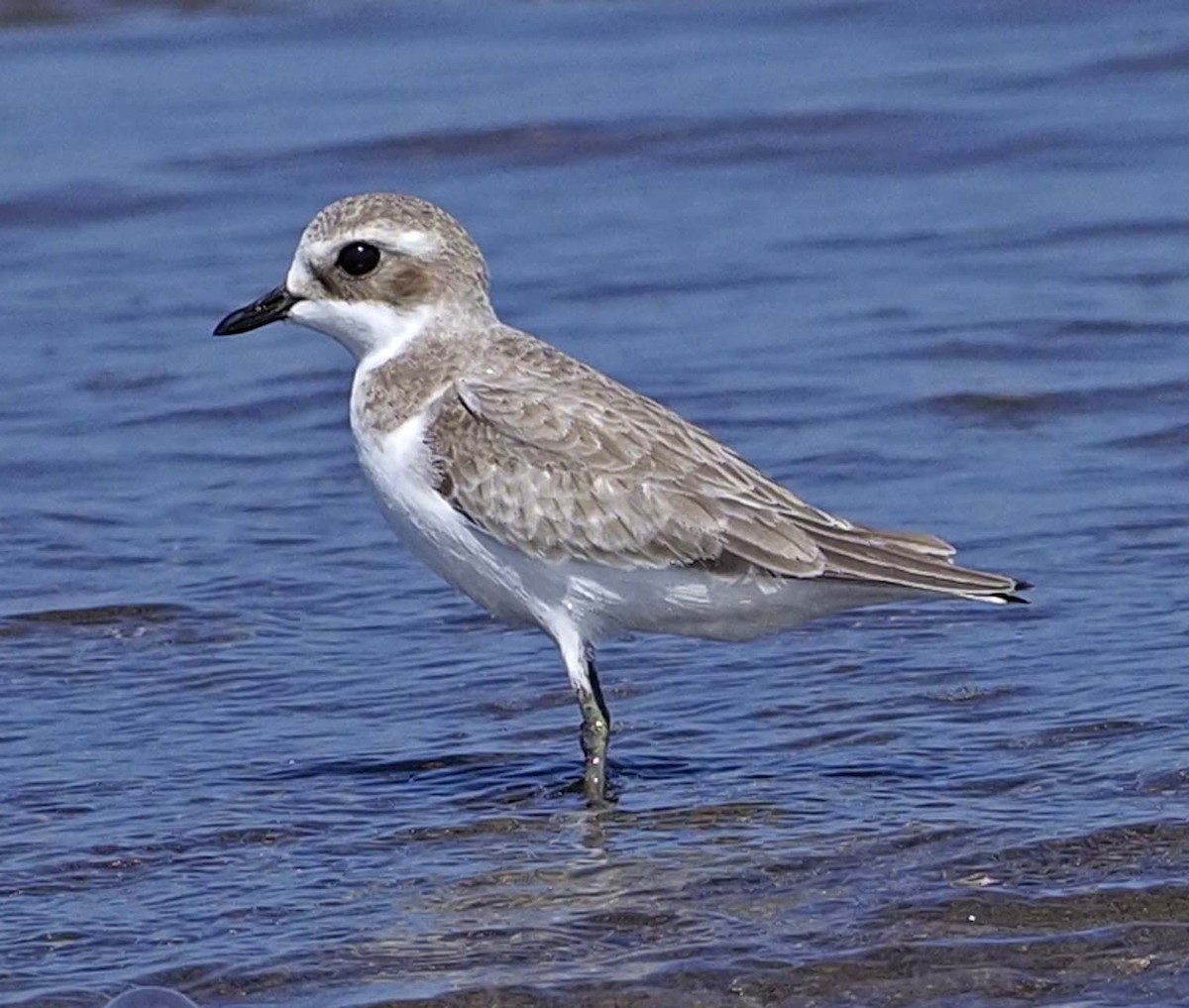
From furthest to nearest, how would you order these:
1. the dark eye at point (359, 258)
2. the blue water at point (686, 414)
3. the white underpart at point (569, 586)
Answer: the dark eye at point (359, 258) < the white underpart at point (569, 586) < the blue water at point (686, 414)

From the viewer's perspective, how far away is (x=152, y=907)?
7141 millimetres

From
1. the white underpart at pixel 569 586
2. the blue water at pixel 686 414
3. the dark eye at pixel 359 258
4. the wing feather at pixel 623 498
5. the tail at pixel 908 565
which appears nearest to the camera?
the blue water at pixel 686 414

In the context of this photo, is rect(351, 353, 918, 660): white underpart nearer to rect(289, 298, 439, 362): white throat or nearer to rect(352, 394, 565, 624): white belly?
rect(352, 394, 565, 624): white belly

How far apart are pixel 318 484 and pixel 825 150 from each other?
5760mm

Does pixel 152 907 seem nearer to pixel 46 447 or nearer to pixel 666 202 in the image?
pixel 46 447

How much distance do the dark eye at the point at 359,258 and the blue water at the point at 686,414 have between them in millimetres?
1424

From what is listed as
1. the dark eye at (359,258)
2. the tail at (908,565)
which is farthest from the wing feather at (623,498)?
the dark eye at (359,258)

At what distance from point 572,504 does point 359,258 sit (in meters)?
1.10

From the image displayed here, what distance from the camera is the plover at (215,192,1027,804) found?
7.85 m

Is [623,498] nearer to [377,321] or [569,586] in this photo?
[569,586]

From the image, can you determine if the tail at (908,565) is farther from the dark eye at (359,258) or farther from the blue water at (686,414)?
the dark eye at (359,258)

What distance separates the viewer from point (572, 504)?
791cm

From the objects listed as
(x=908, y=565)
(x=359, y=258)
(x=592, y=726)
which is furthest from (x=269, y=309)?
(x=908, y=565)

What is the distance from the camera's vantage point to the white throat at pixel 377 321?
8.38m
